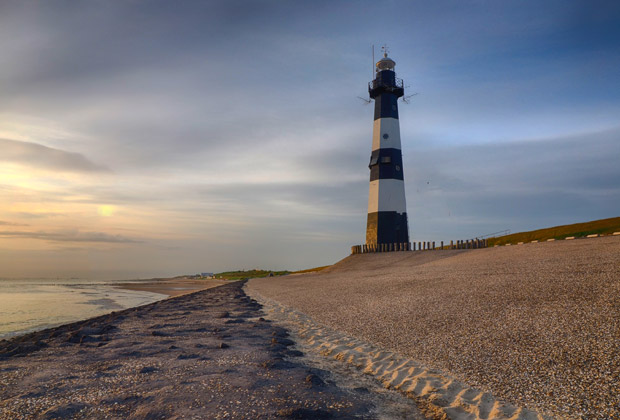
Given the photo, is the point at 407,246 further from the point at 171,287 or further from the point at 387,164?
the point at 171,287

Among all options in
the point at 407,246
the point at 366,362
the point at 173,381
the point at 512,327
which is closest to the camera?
the point at 173,381

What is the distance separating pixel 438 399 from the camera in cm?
505

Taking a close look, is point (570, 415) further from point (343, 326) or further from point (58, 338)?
point (58, 338)

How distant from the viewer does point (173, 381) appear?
561 centimetres

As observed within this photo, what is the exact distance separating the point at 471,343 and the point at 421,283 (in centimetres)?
786

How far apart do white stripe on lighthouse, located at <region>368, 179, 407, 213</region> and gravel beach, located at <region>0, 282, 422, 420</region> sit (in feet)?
89.7

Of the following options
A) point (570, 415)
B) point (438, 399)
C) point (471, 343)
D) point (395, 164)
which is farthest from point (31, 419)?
point (395, 164)

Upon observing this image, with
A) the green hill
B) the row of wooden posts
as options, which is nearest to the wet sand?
the row of wooden posts

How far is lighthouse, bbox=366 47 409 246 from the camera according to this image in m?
35.1

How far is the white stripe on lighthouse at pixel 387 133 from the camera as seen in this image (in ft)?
118

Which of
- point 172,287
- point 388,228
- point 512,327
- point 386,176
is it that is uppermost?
point 386,176

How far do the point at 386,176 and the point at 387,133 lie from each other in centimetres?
461

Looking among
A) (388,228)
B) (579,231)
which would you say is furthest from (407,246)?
(579,231)

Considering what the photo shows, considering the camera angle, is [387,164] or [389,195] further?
[387,164]
